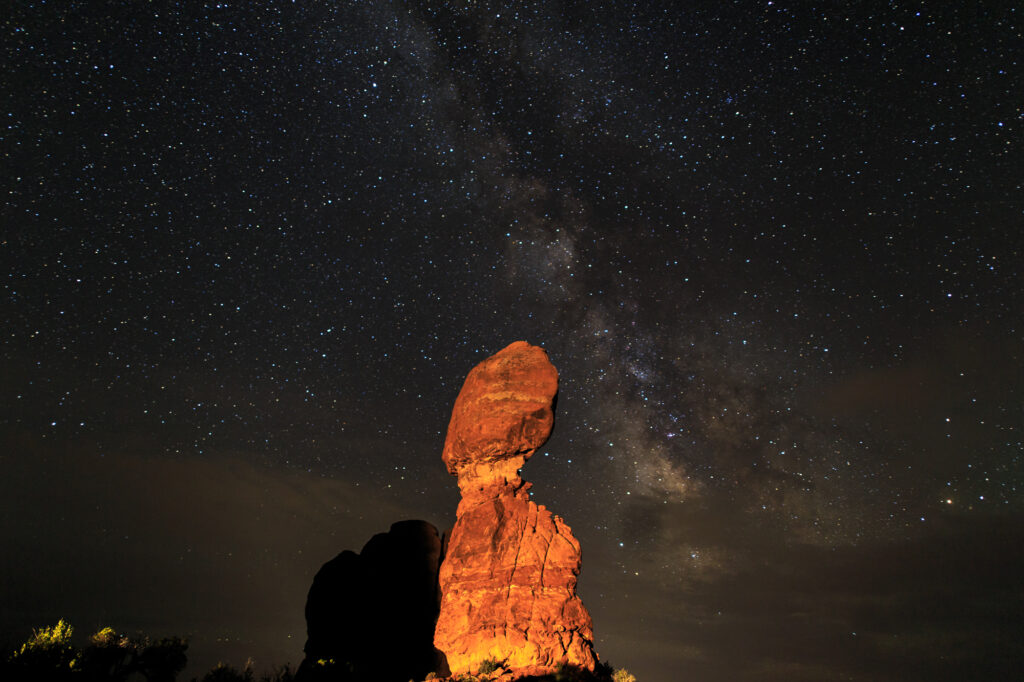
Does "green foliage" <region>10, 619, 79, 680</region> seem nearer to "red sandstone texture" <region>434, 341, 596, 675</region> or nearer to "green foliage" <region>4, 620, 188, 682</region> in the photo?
"green foliage" <region>4, 620, 188, 682</region>

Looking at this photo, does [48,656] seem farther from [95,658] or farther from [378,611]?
[378,611]

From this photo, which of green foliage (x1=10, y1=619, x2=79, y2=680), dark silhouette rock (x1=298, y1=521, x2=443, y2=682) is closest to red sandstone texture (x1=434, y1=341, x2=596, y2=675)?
dark silhouette rock (x1=298, y1=521, x2=443, y2=682)

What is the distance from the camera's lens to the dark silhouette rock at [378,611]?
98.8 feet

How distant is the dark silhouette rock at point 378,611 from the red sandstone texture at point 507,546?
20.1 ft

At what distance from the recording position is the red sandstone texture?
23.5 meters

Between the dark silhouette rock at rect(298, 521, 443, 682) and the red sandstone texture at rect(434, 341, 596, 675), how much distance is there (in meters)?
6.14

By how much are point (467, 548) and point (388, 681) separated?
10.3 m

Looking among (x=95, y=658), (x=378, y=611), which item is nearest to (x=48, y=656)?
(x=95, y=658)

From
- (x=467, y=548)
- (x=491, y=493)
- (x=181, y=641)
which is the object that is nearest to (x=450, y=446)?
(x=491, y=493)

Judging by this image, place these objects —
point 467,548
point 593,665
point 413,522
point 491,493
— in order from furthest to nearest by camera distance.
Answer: point 413,522 < point 491,493 < point 467,548 < point 593,665

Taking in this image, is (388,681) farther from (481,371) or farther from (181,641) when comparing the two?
(481,371)

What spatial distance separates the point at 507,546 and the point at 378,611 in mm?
11450

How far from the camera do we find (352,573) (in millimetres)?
33062

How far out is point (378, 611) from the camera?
31.4 m
